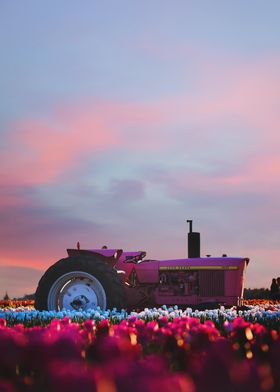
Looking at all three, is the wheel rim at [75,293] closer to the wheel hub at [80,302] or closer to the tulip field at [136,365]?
the wheel hub at [80,302]

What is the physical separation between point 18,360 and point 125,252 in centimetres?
964

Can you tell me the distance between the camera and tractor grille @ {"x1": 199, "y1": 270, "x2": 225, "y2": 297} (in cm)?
1246

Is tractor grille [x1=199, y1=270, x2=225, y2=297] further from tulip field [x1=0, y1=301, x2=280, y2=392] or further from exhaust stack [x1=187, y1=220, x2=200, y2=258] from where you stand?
tulip field [x1=0, y1=301, x2=280, y2=392]

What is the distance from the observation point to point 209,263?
12.6m

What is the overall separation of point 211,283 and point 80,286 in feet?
9.11

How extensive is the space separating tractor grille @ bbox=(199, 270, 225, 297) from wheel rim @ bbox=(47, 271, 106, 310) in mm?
2463

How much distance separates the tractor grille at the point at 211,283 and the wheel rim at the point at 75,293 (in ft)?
8.08

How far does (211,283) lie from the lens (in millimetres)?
12484

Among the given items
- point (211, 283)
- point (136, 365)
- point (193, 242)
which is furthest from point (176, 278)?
point (136, 365)

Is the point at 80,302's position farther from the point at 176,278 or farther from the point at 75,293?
the point at 176,278

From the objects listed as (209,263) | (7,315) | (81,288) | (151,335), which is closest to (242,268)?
(209,263)

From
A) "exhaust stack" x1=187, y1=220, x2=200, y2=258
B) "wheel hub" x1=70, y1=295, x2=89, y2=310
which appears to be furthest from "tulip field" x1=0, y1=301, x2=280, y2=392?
"exhaust stack" x1=187, y1=220, x2=200, y2=258

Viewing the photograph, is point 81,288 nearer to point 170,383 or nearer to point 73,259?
point 73,259

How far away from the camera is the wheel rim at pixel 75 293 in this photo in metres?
10.9
